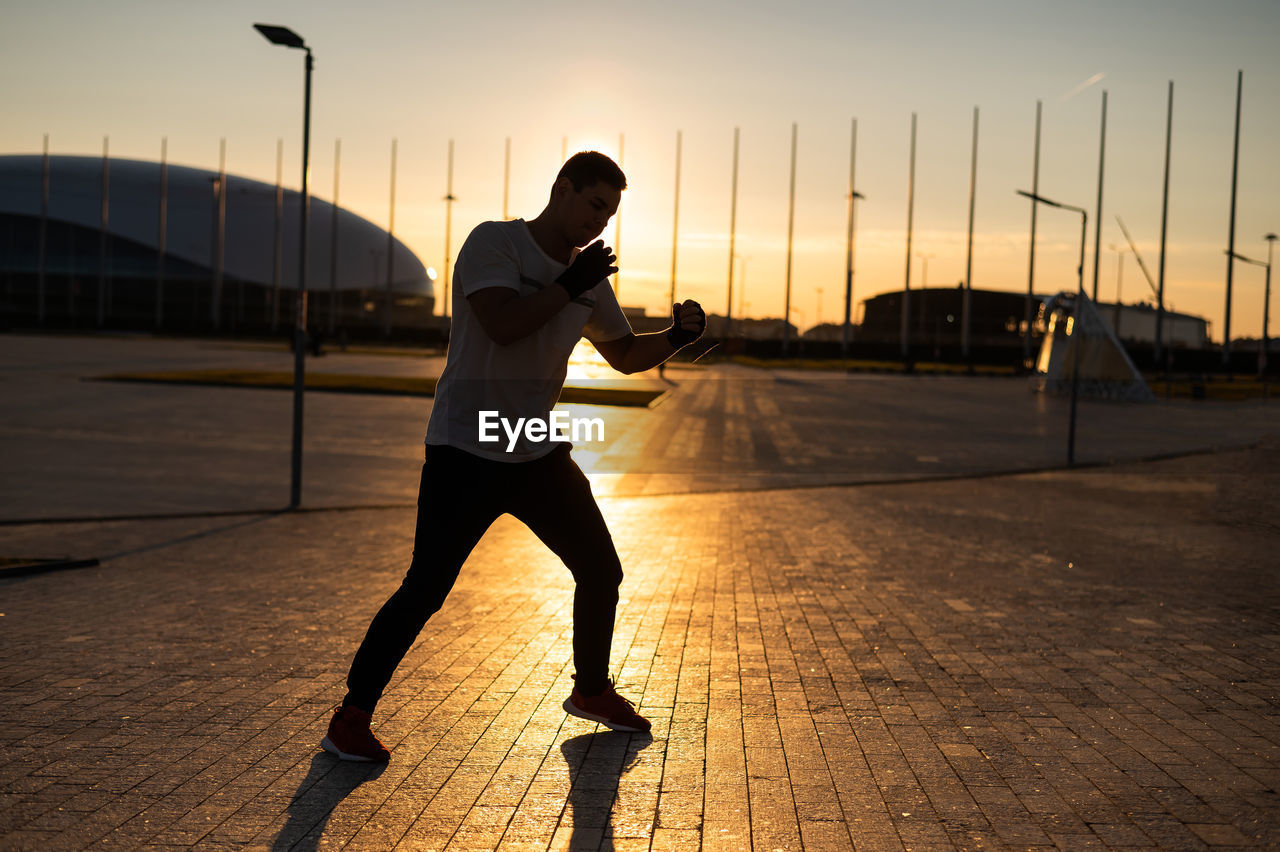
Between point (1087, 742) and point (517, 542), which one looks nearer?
point (1087, 742)

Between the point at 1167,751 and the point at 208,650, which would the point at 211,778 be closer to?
the point at 208,650

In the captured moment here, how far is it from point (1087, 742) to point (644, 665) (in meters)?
1.99

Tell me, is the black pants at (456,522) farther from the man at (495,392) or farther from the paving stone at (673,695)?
the paving stone at (673,695)

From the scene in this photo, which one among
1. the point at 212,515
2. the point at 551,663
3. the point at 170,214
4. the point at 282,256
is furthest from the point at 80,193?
the point at 551,663

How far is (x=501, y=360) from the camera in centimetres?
371

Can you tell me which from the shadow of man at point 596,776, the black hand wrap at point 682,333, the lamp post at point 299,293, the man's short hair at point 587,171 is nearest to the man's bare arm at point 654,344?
the black hand wrap at point 682,333

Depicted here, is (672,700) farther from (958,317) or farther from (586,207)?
(958,317)

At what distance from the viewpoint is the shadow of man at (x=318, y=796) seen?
Answer: 3.18 meters

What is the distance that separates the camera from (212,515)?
10.6 meters

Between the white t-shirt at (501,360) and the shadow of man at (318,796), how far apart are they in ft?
3.58

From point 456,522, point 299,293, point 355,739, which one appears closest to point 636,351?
point 456,522

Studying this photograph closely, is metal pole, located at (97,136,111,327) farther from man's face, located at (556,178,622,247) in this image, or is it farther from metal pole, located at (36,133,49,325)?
man's face, located at (556,178,622,247)

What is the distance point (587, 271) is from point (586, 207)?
305mm

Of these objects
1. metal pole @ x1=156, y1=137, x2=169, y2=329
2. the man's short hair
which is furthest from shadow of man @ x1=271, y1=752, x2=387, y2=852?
metal pole @ x1=156, y1=137, x2=169, y2=329
